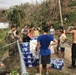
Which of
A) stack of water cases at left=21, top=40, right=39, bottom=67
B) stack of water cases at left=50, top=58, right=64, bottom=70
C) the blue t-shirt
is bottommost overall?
stack of water cases at left=50, top=58, right=64, bottom=70

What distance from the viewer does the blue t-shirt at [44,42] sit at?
7.97 m

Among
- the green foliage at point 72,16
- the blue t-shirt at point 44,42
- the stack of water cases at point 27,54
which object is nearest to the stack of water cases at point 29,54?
the stack of water cases at point 27,54

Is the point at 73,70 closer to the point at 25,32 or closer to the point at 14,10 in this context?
the point at 25,32

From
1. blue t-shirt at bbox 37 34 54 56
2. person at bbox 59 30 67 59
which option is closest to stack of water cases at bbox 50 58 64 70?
blue t-shirt at bbox 37 34 54 56

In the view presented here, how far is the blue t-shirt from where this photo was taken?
7966 mm

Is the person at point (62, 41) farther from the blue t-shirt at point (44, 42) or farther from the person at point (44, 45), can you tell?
the blue t-shirt at point (44, 42)

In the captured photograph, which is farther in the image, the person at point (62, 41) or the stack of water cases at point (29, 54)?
the person at point (62, 41)

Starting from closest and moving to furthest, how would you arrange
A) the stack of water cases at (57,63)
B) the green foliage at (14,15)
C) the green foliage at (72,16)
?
the stack of water cases at (57,63)
the green foliage at (72,16)
the green foliage at (14,15)

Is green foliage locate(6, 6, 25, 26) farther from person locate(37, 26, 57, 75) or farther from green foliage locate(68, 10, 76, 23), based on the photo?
person locate(37, 26, 57, 75)

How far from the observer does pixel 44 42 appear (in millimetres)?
8133

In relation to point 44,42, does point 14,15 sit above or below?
above

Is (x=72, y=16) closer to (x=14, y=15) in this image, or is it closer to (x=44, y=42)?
(x=14, y=15)

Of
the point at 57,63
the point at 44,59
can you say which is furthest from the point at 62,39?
the point at 44,59

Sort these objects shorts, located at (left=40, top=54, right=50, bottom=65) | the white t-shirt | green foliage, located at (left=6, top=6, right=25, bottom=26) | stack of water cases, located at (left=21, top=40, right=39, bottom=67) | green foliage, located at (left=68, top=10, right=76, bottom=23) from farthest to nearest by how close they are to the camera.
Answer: green foliage, located at (left=6, top=6, right=25, bottom=26) < green foliage, located at (left=68, top=10, right=76, bottom=23) < the white t-shirt < stack of water cases, located at (left=21, top=40, right=39, bottom=67) < shorts, located at (left=40, top=54, right=50, bottom=65)
